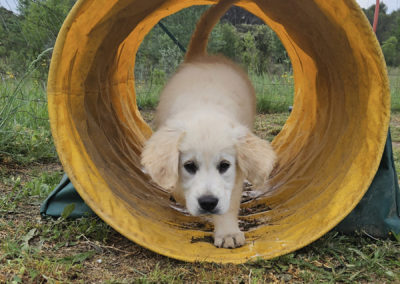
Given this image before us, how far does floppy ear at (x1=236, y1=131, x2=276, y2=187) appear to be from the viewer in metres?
2.63

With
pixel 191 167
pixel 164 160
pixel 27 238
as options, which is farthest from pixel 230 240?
pixel 27 238

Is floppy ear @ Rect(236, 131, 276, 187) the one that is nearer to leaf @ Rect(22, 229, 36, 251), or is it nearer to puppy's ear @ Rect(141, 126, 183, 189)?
puppy's ear @ Rect(141, 126, 183, 189)

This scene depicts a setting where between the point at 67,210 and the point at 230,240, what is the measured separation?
3.68 feet

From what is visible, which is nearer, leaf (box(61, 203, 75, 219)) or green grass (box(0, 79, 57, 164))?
leaf (box(61, 203, 75, 219))

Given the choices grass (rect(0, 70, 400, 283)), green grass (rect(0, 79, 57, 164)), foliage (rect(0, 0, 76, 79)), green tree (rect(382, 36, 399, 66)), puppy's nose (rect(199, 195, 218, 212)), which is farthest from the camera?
green tree (rect(382, 36, 399, 66))

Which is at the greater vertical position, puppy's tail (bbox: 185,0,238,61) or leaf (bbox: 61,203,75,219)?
puppy's tail (bbox: 185,0,238,61)

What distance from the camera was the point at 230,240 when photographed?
2.73 metres

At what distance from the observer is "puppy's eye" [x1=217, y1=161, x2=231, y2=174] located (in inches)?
103

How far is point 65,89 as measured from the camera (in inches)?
102

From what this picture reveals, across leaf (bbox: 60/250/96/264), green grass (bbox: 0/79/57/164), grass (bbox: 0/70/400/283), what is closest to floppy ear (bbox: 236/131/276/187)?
grass (bbox: 0/70/400/283)

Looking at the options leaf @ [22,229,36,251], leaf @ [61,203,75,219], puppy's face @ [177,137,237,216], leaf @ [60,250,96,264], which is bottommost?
leaf @ [60,250,96,264]

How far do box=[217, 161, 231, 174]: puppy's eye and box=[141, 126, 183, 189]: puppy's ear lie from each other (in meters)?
0.25

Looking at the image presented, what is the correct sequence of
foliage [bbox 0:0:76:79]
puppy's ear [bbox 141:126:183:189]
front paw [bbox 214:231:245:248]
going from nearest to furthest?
1. puppy's ear [bbox 141:126:183:189]
2. front paw [bbox 214:231:245:248]
3. foliage [bbox 0:0:76:79]

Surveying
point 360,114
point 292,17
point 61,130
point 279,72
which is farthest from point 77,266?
point 279,72
